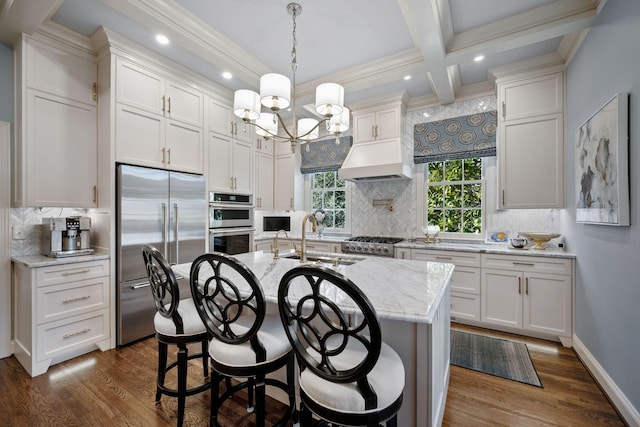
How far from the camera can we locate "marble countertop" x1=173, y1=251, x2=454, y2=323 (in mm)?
1210

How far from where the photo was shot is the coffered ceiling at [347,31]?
2277 millimetres

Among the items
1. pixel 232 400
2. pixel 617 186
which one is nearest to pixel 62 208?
pixel 232 400

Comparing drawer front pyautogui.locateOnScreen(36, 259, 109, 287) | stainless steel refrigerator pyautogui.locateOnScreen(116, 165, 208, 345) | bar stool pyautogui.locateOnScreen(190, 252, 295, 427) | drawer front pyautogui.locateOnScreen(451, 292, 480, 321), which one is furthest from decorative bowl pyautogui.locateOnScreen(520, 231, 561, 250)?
drawer front pyautogui.locateOnScreen(36, 259, 109, 287)

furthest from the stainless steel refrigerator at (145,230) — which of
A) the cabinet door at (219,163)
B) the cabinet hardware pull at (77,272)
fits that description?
the cabinet door at (219,163)

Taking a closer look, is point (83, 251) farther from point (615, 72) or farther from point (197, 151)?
point (615, 72)

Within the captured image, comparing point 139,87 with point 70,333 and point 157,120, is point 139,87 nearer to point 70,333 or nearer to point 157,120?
point 157,120

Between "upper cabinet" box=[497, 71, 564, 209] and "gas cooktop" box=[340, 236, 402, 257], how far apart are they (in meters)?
1.36

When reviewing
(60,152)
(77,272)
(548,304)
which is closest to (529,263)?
(548,304)

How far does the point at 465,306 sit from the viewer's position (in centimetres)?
327

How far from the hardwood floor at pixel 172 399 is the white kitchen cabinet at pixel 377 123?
292 cm

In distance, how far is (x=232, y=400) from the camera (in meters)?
1.95

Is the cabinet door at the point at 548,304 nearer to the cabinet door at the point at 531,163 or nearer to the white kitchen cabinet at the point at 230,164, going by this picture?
Result: the cabinet door at the point at 531,163

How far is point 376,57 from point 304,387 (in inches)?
124

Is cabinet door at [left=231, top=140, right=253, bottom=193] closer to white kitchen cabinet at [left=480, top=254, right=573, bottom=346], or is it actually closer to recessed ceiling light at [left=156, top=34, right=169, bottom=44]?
recessed ceiling light at [left=156, top=34, right=169, bottom=44]
